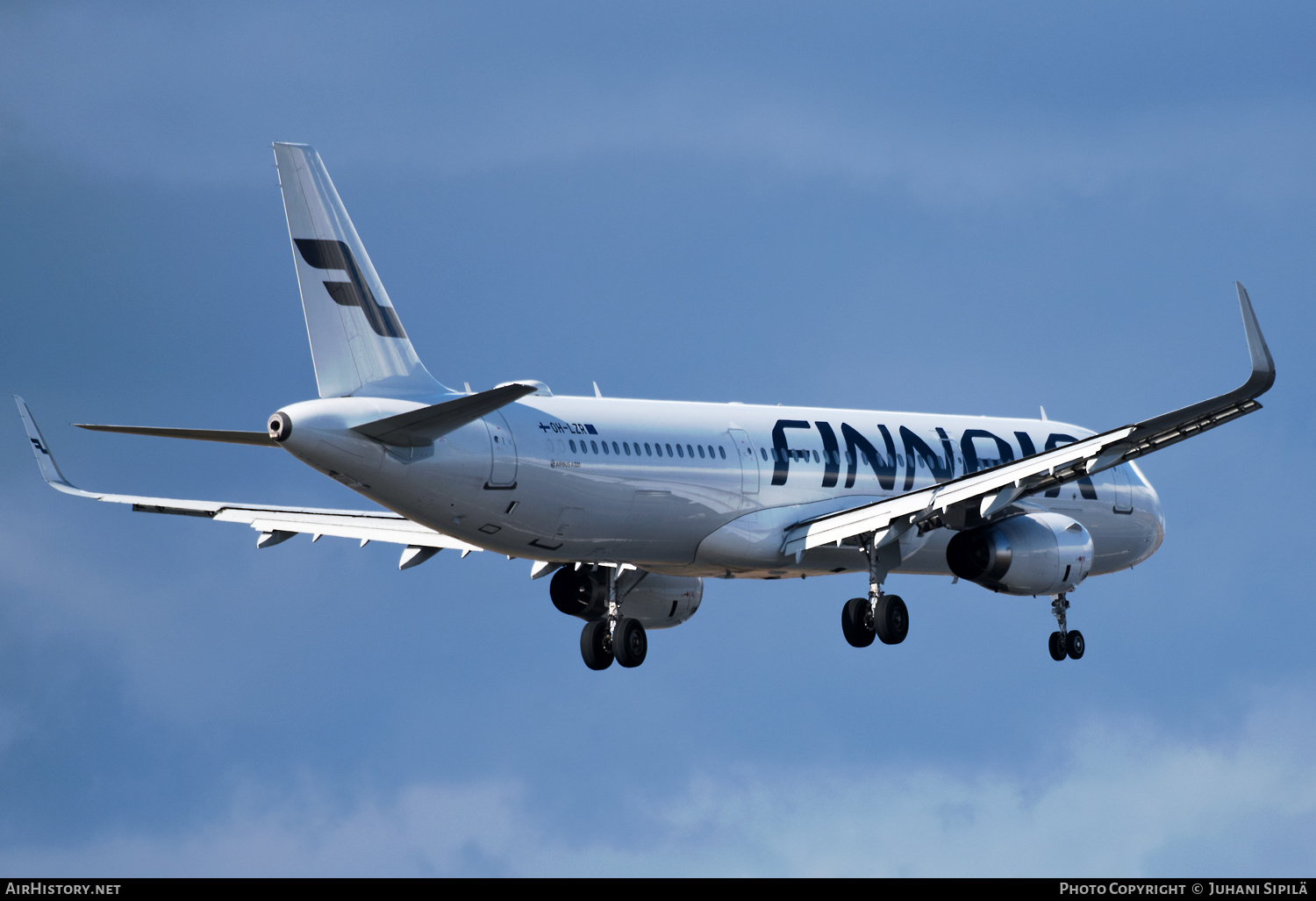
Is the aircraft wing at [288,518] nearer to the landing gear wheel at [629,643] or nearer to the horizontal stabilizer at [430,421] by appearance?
the landing gear wheel at [629,643]

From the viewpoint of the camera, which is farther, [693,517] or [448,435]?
[693,517]

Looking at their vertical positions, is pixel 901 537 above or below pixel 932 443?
below

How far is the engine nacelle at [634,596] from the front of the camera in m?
36.8

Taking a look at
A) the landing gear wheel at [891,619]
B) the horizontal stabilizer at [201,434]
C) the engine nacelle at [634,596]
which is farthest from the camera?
the engine nacelle at [634,596]

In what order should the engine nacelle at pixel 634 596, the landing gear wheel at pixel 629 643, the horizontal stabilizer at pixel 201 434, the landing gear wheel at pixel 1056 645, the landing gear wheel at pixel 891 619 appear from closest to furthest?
1. the horizontal stabilizer at pixel 201 434
2. the landing gear wheel at pixel 891 619
3. the landing gear wheel at pixel 629 643
4. the engine nacelle at pixel 634 596
5. the landing gear wheel at pixel 1056 645

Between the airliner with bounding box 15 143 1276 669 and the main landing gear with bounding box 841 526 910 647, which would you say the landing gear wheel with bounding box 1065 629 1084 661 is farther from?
the main landing gear with bounding box 841 526 910 647

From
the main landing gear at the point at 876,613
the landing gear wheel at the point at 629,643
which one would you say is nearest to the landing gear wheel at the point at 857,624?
the main landing gear at the point at 876,613

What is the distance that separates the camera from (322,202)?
29.4 meters

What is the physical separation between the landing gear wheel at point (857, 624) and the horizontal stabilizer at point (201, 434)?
40.5ft

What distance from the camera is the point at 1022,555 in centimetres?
3450

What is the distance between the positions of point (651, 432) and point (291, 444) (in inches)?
313
